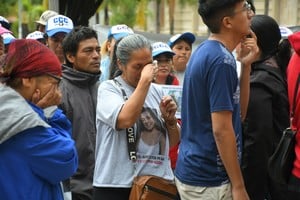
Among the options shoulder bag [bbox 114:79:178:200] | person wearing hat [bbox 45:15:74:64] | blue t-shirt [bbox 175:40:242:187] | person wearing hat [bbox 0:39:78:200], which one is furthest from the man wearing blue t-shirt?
person wearing hat [bbox 45:15:74:64]

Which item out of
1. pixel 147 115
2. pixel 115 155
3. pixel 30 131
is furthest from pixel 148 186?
pixel 30 131

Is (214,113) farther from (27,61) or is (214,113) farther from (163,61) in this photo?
(163,61)

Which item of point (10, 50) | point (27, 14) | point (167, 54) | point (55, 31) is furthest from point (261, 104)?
point (27, 14)

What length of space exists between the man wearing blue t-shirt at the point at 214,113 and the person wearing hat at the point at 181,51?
3298 millimetres

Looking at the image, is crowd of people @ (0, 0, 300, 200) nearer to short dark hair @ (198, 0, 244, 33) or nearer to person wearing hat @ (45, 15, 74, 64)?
short dark hair @ (198, 0, 244, 33)

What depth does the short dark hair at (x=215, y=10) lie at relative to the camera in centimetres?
324

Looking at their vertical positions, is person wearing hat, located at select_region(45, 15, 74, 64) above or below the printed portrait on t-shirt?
above

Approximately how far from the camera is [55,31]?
579 centimetres

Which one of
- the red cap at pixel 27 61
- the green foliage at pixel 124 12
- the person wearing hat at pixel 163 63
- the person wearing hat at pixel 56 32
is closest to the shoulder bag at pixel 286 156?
the red cap at pixel 27 61

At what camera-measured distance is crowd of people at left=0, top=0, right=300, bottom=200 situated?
2.88 metres

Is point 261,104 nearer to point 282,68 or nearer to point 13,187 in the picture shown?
point 282,68

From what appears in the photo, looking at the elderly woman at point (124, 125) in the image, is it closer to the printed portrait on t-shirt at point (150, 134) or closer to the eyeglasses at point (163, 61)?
the printed portrait on t-shirt at point (150, 134)

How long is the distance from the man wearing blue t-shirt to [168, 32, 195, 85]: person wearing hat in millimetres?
3298

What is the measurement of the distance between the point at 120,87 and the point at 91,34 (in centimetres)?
100
